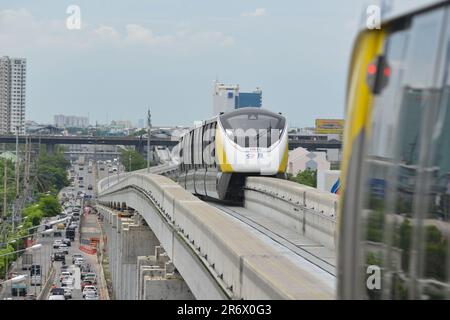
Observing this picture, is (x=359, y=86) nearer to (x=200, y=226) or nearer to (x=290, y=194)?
(x=200, y=226)

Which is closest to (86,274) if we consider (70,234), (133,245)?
(133,245)

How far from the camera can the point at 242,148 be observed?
1143 inches

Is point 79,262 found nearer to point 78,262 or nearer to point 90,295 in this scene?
point 78,262

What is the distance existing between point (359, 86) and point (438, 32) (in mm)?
1167

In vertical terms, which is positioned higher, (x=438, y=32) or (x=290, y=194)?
(x=438, y=32)

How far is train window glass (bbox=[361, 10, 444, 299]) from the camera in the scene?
6.49 metres

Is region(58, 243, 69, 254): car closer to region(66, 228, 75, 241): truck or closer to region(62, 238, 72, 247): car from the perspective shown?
region(62, 238, 72, 247): car

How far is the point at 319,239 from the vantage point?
886 inches

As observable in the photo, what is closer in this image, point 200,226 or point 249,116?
point 200,226

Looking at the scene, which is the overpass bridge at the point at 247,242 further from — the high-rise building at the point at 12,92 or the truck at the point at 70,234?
the high-rise building at the point at 12,92

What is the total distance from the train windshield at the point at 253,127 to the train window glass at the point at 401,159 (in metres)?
21.5

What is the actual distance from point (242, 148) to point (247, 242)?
14493mm

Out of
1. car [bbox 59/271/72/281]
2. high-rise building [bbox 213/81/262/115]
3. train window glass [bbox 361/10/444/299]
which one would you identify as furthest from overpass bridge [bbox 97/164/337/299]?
high-rise building [bbox 213/81/262/115]

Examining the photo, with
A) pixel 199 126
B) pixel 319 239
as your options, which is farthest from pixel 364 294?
pixel 199 126
